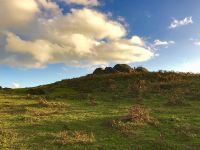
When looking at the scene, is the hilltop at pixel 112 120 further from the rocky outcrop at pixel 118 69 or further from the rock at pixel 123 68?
the rocky outcrop at pixel 118 69

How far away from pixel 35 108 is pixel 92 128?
10572 mm

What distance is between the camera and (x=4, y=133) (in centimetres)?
2475

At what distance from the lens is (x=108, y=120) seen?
28203 millimetres

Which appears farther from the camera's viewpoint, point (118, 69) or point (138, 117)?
point (118, 69)

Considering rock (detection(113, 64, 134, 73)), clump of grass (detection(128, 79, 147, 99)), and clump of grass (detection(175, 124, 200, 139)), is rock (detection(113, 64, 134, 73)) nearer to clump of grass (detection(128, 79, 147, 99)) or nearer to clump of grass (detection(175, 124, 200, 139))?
clump of grass (detection(128, 79, 147, 99))

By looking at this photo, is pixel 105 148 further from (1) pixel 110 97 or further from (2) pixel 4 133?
(1) pixel 110 97

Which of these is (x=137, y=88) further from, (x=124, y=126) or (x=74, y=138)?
(x=74, y=138)

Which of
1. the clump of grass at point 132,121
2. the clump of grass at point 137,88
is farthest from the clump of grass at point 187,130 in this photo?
the clump of grass at point 137,88

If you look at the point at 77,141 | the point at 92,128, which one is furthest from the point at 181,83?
the point at 77,141

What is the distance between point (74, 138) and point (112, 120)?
15.4ft

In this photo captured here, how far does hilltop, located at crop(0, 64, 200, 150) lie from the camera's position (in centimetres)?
2314

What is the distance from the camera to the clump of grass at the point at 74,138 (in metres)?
23.0

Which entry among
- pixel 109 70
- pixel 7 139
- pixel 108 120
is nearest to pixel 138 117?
pixel 108 120

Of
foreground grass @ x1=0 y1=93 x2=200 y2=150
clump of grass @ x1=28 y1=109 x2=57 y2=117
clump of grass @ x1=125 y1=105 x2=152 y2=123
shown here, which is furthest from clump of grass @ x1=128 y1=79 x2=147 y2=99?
clump of grass @ x1=125 y1=105 x2=152 y2=123
